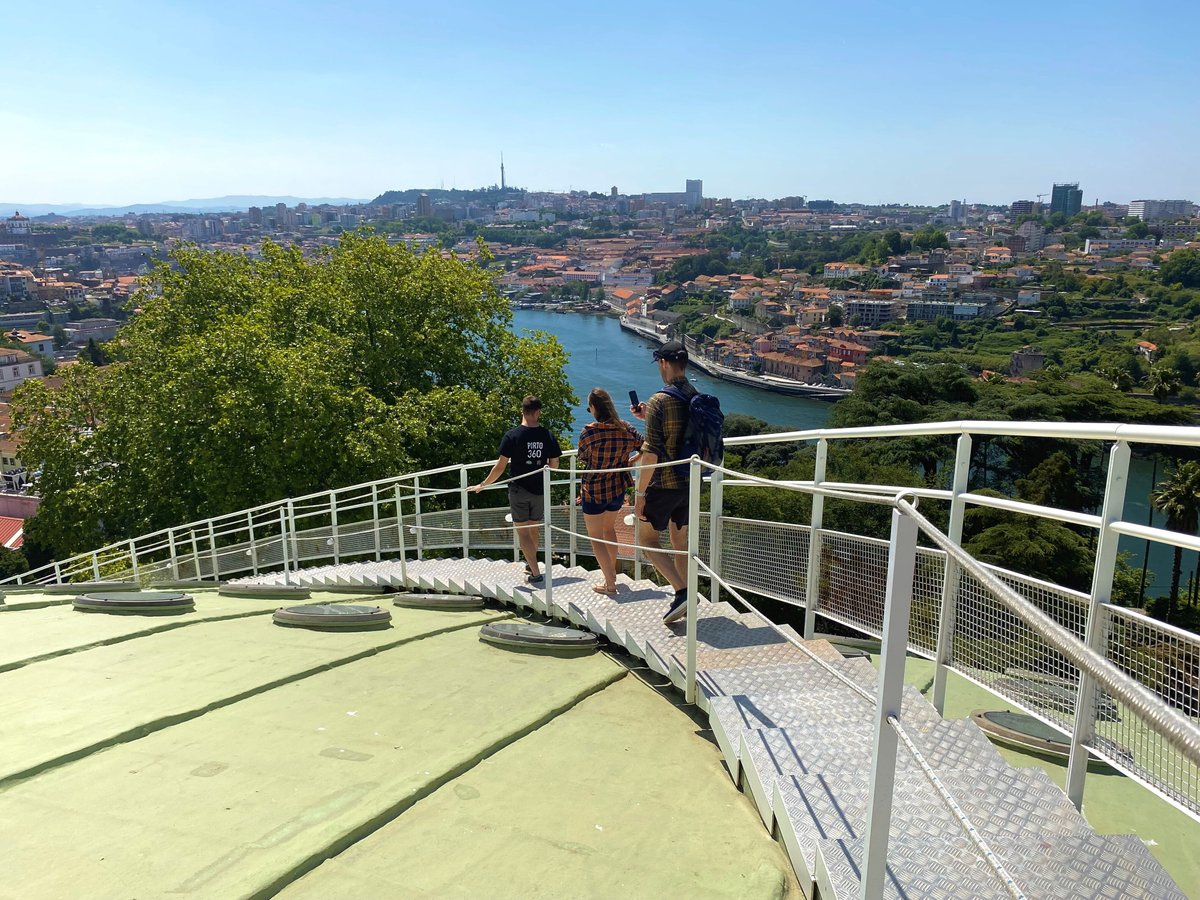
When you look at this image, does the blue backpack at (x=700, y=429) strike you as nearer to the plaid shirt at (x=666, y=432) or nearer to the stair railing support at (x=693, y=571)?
the plaid shirt at (x=666, y=432)

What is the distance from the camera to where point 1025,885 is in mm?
2014

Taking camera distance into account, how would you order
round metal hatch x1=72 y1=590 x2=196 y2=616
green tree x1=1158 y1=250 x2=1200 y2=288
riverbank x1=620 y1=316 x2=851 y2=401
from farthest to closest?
green tree x1=1158 y1=250 x2=1200 y2=288
riverbank x1=620 y1=316 x2=851 y2=401
round metal hatch x1=72 y1=590 x2=196 y2=616

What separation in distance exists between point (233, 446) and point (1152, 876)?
1751 centimetres

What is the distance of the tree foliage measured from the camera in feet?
55.7

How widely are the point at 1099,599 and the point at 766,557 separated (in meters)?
2.29

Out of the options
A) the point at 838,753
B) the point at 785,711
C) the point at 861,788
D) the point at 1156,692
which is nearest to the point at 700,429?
the point at 785,711

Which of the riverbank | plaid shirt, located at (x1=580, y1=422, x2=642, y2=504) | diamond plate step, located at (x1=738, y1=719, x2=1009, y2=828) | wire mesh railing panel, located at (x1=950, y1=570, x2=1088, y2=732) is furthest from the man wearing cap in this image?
the riverbank

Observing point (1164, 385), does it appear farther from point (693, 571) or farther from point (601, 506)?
point (693, 571)

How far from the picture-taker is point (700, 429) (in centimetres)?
446

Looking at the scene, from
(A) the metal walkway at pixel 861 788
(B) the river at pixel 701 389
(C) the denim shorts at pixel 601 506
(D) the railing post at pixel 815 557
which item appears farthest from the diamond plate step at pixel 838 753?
(B) the river at pixel 701 389

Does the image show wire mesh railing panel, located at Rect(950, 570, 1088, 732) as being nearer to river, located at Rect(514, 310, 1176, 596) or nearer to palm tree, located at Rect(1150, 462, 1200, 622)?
palm tree, located at Rect(1150, 462, 1200, 622)

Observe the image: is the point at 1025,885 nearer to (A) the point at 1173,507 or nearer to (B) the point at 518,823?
(B) the point at 518,823

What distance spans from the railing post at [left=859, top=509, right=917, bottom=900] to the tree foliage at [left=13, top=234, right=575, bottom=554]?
15.2m

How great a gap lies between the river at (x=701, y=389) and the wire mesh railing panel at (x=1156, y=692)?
5076 cm
